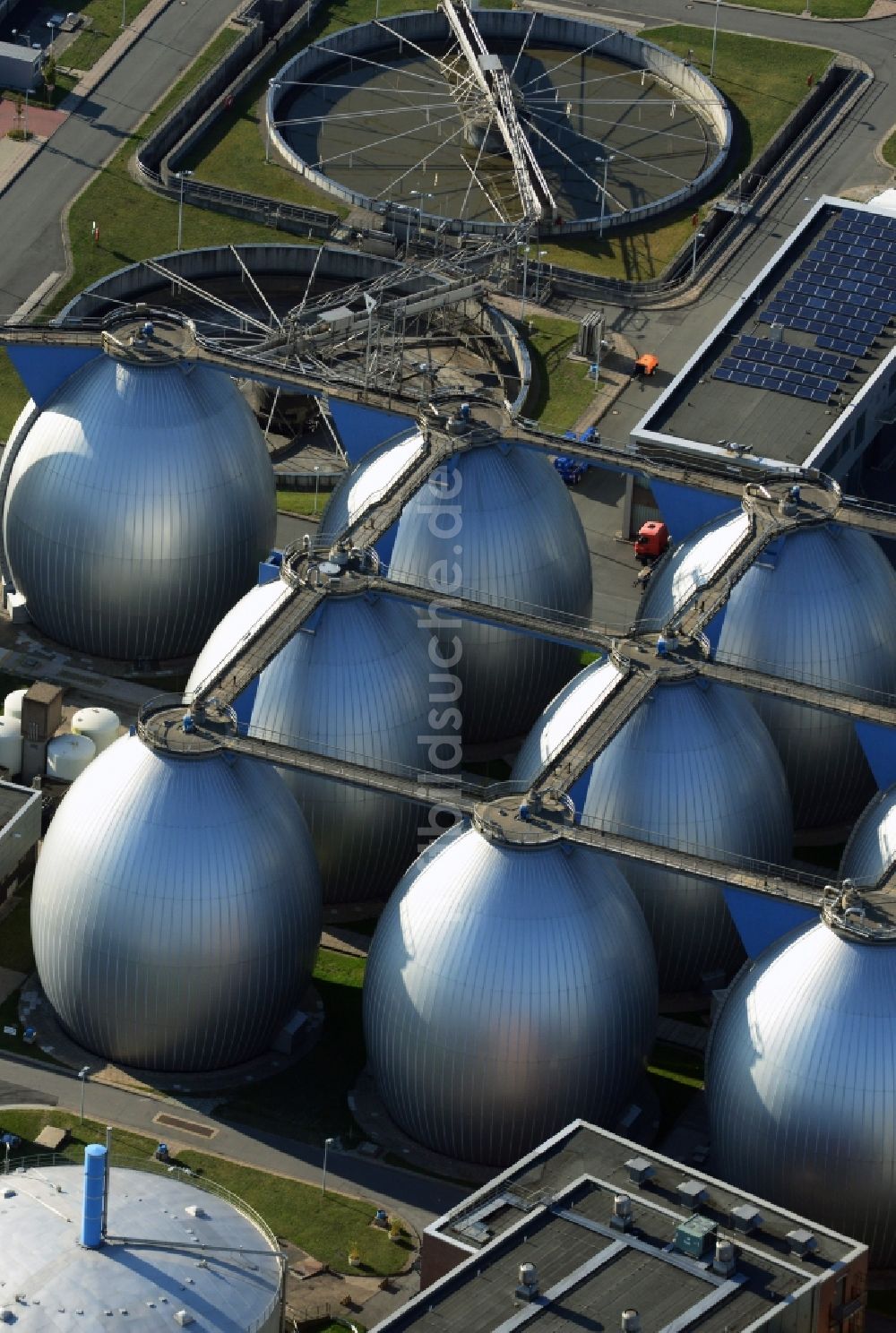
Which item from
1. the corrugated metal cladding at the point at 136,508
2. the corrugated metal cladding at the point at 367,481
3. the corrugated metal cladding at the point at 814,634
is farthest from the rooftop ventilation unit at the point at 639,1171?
the corrugated metal cladding at the point at 136,508

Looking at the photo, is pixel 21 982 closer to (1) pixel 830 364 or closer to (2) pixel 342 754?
(2) pixel 342 754

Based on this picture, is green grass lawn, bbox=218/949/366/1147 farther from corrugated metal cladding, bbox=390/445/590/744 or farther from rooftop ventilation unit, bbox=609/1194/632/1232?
rooftop ventilation unit, bbox=609/1194/632/1232

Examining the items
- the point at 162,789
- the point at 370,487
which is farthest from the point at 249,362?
the point at 162,789

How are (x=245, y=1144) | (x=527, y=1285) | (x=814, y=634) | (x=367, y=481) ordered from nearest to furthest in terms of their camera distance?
(x=527, y=1285) → (x=245, y=1144) → (x=814, y=634) → (x=367, y=481)

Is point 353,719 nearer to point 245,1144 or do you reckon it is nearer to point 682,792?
point 682,792

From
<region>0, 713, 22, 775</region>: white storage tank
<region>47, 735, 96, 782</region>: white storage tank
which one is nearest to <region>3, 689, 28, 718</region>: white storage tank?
<region>0, 713, 22, 775</region>: white storage tank

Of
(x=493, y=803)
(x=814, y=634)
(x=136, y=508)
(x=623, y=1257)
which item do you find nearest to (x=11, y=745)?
(x=136, y=508)
